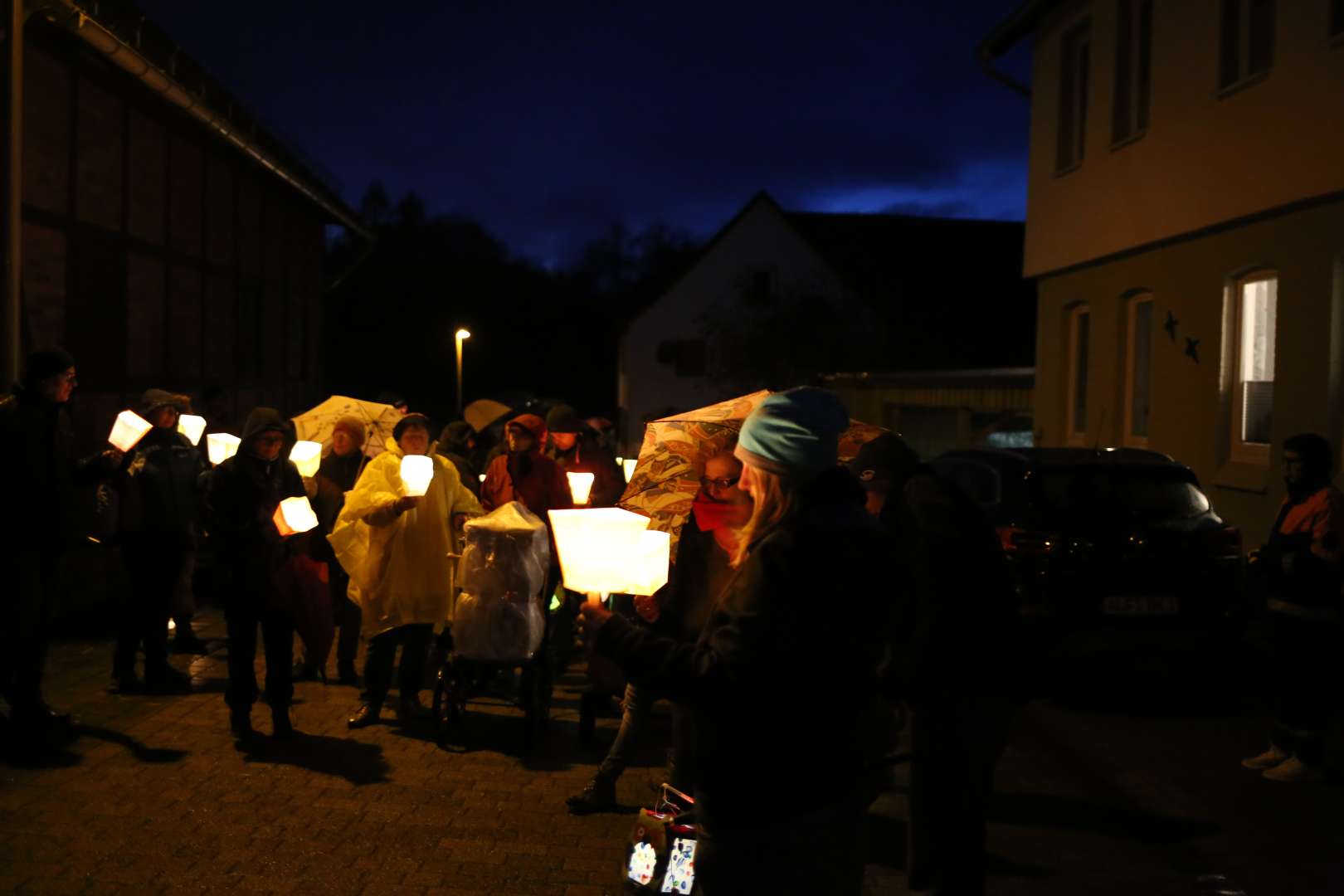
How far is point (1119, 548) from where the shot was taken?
9.37 meters

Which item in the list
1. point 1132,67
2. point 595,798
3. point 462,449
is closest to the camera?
point 595,798

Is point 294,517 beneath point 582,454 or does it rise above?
beneath

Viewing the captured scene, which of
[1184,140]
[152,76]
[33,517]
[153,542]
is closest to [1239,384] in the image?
[1184,140]

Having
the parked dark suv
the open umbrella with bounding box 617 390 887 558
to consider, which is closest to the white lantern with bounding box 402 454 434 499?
the open umbrella with bounding box 617 390 887 558

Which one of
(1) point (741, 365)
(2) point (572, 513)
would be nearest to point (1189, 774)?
(2) point (572, 513)

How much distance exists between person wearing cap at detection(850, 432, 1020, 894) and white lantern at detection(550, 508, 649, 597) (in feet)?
3.95

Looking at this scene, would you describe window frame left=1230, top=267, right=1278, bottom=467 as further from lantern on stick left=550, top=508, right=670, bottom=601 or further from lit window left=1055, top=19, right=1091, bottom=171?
lantern on stick left=550, top=508, right=670, bottom=601

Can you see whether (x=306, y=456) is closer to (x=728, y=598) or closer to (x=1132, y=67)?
(x=728, y=598)

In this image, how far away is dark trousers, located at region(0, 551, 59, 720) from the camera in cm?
708

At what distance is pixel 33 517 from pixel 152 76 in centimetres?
882

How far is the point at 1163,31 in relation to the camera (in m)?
15.2

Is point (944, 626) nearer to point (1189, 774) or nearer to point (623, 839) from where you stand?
point (623, 839)

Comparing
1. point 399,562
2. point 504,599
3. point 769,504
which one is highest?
point 769,504

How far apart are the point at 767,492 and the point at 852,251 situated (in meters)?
52.6
